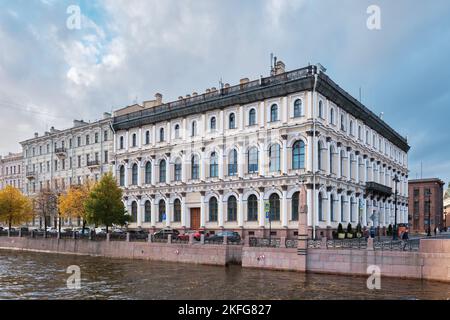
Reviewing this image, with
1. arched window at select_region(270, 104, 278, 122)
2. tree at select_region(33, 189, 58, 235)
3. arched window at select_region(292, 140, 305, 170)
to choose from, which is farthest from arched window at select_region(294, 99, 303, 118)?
tree at select_region(33, 189, 58, 235)

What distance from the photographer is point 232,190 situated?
44.4m

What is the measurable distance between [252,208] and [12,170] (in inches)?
1993

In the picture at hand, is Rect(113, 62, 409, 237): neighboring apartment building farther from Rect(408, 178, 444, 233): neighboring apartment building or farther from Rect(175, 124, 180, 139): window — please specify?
Rect(408, 178, 444, 233): neighboring apartment building

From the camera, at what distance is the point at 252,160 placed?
43.5 m

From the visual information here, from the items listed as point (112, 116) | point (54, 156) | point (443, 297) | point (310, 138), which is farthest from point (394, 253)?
point (54, 156)

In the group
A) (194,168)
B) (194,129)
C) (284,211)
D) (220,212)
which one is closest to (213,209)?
(220,212)

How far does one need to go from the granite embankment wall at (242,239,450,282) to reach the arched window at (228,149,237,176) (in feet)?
50.8

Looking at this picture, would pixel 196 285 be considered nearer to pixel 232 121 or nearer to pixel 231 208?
pixel 231 208

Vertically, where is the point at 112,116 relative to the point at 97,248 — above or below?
above

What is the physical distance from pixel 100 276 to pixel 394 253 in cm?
1697

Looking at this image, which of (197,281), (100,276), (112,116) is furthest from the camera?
(112,116)

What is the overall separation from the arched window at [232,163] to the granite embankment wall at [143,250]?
495 inches

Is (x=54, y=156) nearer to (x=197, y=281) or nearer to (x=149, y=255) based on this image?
(x=149, y=255)

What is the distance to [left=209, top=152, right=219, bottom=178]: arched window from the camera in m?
46.1
